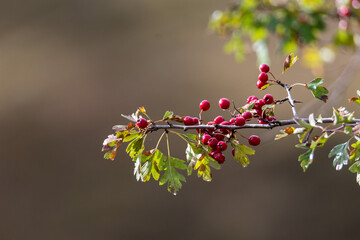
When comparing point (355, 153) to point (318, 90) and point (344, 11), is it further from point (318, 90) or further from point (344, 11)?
point (344, 11)

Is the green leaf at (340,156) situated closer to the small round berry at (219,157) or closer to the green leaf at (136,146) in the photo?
the small round berry at (219,157)

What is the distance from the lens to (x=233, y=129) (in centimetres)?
84

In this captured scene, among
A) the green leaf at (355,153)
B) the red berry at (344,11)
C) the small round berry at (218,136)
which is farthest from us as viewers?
the red berry at (344,11)

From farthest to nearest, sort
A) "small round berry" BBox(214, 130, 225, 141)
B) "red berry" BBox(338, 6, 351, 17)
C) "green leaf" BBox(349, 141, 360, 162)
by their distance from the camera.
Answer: "red berry" BBox(338, 6, 351, 17) < "small round berry" BBox(214, 130, 225, 141) < "green leaf" BBox(349, 141, 360, 162)

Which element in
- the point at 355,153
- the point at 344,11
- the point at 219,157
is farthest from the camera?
the point at 344,11

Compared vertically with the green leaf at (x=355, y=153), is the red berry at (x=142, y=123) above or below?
above

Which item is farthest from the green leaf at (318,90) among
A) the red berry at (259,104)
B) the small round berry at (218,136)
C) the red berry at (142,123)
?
the red berry at (142,123)

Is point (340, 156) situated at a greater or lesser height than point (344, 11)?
lesser

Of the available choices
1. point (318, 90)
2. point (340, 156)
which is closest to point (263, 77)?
point (318, 90)

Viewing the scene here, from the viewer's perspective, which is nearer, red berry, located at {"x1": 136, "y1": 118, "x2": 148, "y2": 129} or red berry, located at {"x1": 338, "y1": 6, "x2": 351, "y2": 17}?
red berry, located at {"x1": 136, "y1": 118, "x2": 148, "y2": 129}

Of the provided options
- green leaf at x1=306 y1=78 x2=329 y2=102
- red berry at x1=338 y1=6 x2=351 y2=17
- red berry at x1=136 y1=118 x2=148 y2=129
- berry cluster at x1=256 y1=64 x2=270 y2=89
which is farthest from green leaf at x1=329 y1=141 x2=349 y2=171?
red berry at x1=338 y1=6 x2=351 y2=17

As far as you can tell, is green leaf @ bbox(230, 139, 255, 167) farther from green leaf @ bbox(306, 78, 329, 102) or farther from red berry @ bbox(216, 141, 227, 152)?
green leaf @ bbox(306, 78, 329, 102)

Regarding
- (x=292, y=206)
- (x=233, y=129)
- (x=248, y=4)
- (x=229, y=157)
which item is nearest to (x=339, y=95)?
(x=248, y=4)

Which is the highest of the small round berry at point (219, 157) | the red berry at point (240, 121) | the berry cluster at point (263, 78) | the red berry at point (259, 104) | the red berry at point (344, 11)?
the red berry at point (344, 11)
